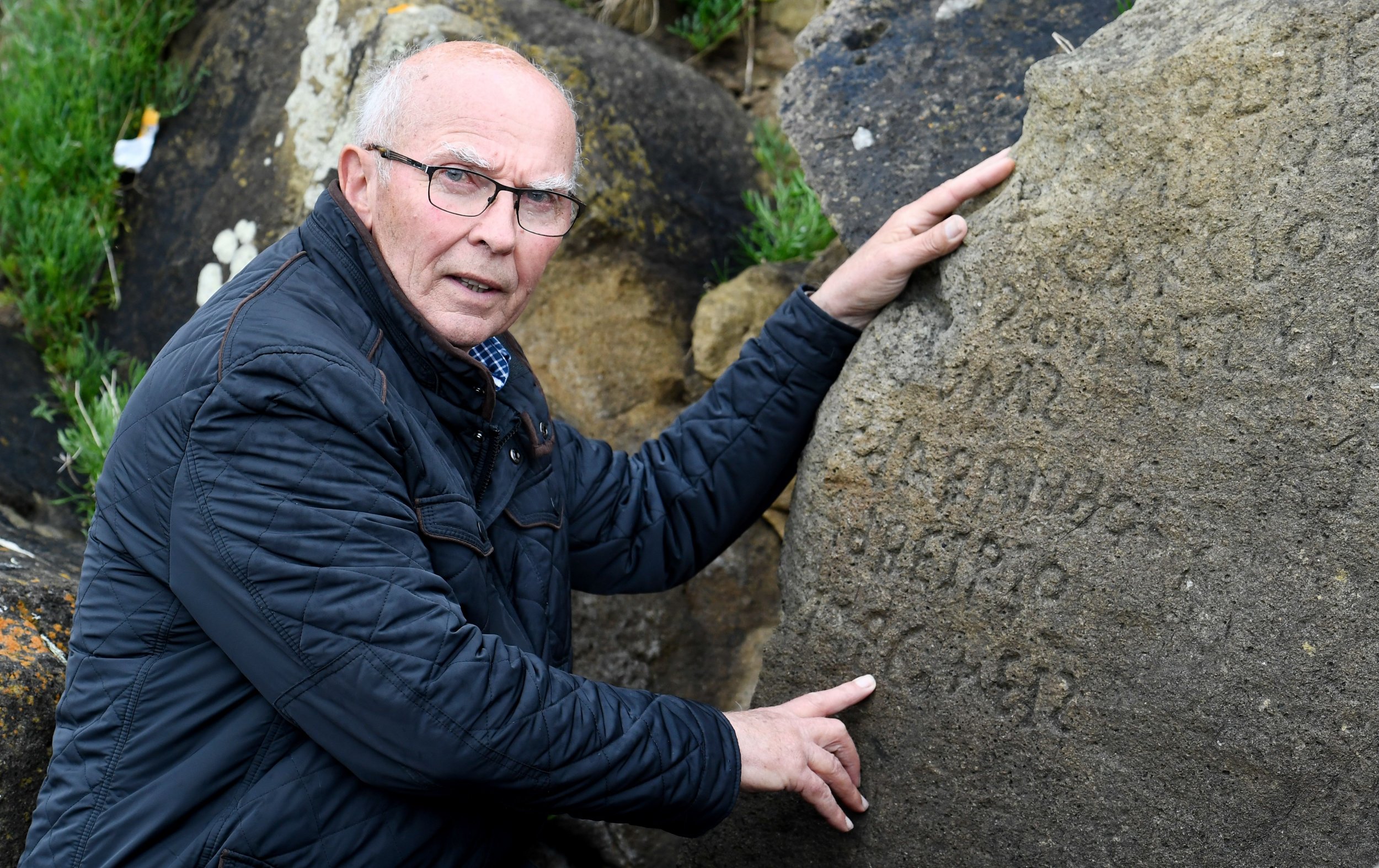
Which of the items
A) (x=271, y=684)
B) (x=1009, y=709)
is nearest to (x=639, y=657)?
(x=1009, y=709)

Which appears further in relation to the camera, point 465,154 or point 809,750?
point 809,750

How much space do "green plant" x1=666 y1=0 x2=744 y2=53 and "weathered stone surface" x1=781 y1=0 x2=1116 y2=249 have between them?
1837 mm

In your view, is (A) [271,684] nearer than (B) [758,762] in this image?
Yes

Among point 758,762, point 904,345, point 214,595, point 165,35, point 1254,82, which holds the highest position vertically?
point 165,35

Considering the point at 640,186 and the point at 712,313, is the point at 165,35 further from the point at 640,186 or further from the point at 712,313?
the point at 712,313

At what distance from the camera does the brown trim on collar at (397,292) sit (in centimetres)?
228

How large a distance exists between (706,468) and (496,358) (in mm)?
569

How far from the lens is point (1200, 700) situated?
2.27m

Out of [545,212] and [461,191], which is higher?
[461,191]

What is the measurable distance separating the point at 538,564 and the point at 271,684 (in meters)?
0.63

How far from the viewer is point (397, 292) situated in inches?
89.9

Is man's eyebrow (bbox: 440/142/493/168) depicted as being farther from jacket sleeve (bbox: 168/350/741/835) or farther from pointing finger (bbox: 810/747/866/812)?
pointing finger (bbox: 810/747/866/812)

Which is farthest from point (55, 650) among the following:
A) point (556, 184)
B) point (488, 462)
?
point (556, 184)

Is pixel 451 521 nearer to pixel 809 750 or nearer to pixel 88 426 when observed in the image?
pixel 809 750
